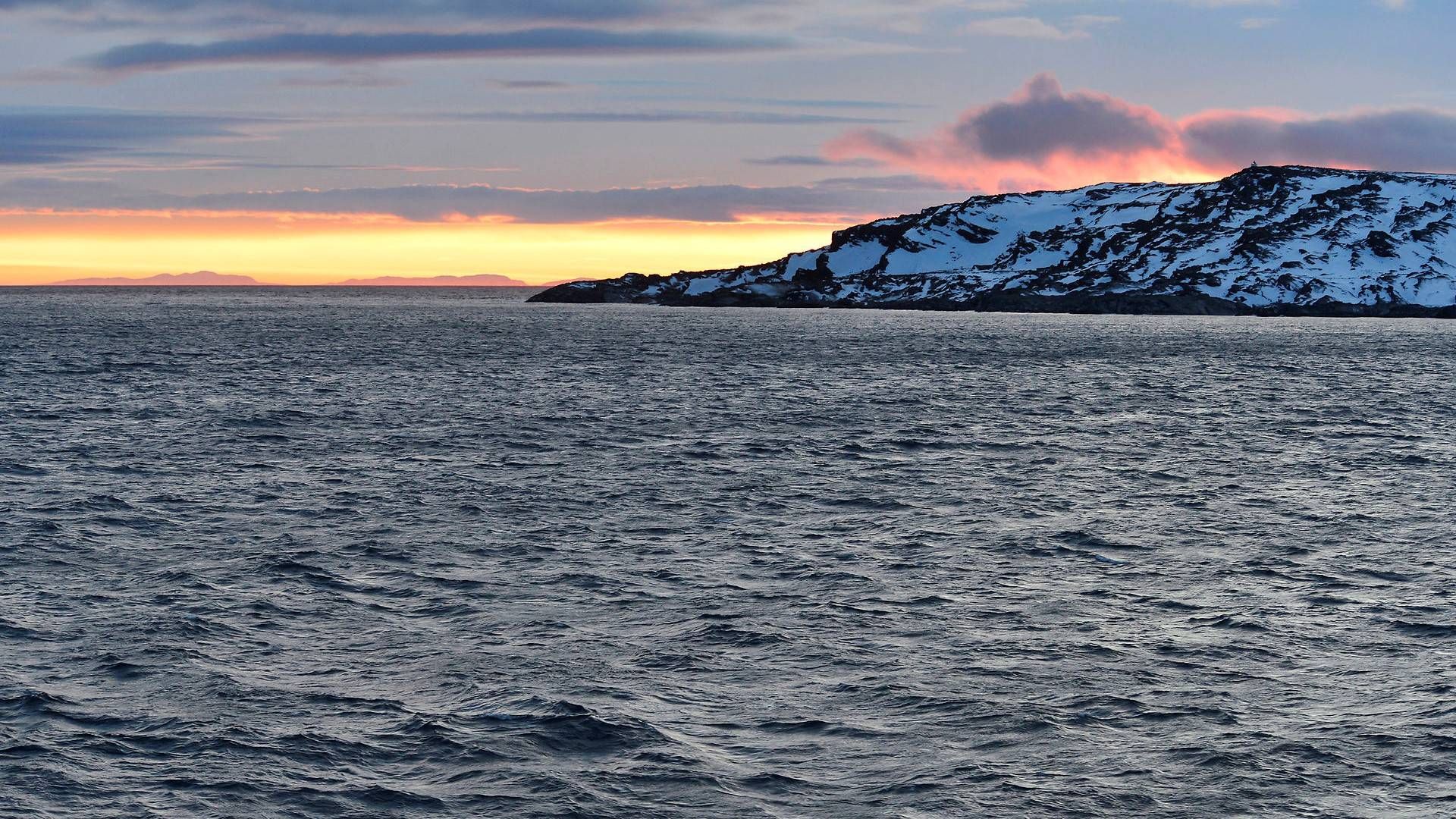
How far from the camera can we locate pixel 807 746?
60.6 feet

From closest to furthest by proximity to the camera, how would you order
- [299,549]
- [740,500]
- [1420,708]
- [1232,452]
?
[1420,708] < [299,549] < [740,500] < [1232,452]

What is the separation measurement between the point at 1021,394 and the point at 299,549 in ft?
197

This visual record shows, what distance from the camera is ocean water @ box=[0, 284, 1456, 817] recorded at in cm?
1738

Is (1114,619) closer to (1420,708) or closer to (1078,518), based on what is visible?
(1420,708)

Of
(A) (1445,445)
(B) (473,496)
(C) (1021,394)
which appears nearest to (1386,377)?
(C) (1021,394)

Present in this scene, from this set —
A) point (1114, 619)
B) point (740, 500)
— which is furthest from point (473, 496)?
point (1114, 619)

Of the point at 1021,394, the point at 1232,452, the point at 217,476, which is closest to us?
the point at 217,476

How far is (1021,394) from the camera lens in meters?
85.0

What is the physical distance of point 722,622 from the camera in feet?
82.0

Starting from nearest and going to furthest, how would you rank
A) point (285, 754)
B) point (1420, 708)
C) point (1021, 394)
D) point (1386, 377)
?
point (285, 754)
point (1420, 708)
point (1021, 394)
point (1386, 377)

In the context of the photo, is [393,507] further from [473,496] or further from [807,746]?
[807,746]

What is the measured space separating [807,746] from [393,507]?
2237 cm

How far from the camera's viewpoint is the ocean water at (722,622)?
1738 centimetres

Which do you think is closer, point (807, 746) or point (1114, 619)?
point (807, 746)
